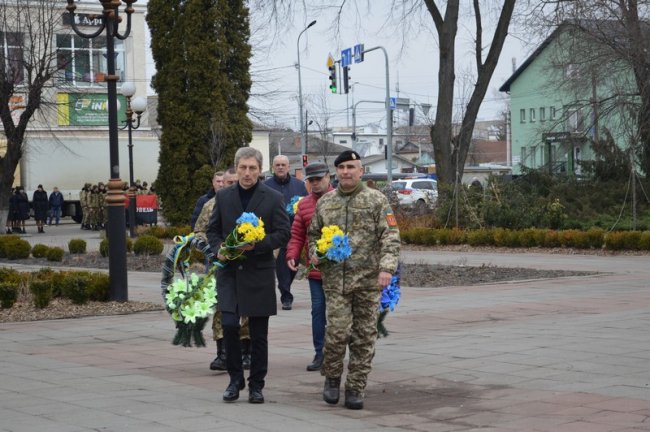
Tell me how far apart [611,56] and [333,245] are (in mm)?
25308

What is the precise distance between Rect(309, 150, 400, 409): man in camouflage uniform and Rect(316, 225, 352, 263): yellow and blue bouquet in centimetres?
8

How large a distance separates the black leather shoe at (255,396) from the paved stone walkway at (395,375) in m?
0.10

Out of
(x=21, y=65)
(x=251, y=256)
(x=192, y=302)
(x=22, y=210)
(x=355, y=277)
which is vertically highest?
(x=21, y=65)

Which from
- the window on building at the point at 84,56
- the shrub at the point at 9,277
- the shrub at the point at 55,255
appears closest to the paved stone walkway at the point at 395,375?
the shrub at the point at 9,277

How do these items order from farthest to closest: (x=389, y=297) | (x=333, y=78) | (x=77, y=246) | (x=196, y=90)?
1. (x=333, y=78)
2. (x=196, y=90)
3. (x=77, y=246)
4. (x=389, y=297)

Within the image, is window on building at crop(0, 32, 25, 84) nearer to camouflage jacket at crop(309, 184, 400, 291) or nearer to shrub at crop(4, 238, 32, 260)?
shrub at crop(4, 238, 32, 260)

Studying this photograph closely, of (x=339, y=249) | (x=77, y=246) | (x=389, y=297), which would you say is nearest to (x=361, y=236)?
(x=339, y=249)

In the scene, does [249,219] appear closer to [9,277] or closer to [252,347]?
[252,347]

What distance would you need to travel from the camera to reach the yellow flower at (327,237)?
7700 millimetres

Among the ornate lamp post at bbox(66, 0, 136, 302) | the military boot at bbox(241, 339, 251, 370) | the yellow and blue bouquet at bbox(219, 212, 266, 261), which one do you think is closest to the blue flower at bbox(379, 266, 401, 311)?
the military boot at bbox(241, 339, 251, 370)

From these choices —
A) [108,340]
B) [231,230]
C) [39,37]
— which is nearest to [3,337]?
[108,340]

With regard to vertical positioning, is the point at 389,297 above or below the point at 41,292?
above

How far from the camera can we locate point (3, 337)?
11.6 metres

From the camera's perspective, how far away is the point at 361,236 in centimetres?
786
